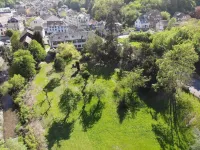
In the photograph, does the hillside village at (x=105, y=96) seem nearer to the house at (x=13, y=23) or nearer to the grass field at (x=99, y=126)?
the grass field at (x=99, y=126)

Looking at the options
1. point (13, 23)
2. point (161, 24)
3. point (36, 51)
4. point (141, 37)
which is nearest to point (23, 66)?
point (36, 51)

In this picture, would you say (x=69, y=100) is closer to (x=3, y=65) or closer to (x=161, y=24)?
(x=3, y=65)

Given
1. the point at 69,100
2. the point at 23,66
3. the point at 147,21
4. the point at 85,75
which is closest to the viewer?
the point at 69,100

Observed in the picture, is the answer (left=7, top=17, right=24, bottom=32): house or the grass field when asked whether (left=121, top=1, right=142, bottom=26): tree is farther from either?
the grass field

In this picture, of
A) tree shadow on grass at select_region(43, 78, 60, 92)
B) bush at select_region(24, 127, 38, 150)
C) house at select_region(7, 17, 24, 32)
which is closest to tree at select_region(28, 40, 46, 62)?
tree shadow on grass at select_region(43, 78, 60, 92)

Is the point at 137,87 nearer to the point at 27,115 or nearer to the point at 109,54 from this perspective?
the point at 109,54

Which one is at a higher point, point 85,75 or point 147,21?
point 147,21
